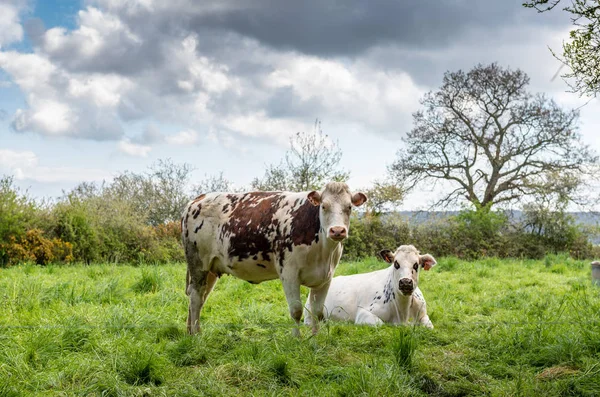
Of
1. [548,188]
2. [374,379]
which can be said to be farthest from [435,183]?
[374,379]

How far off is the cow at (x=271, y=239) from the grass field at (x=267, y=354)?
1.92 feet

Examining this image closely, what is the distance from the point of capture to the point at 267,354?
18.5 ft

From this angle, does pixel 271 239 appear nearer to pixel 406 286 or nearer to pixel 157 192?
pixel 406 286

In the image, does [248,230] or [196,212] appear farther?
[196,212]

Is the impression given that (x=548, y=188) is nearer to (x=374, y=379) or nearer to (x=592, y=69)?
(x=592, y=69)

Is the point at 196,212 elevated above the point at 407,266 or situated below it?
above

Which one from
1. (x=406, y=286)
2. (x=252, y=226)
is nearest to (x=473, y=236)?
(x=406, y=286)

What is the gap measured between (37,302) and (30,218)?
1146 centimetres

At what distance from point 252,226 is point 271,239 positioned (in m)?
0.31

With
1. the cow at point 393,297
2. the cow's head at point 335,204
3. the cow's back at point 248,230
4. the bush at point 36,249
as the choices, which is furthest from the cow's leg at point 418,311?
the bush at point 36,249

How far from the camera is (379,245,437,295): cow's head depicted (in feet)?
25.3

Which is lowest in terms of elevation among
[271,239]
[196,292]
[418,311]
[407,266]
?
[418,311]

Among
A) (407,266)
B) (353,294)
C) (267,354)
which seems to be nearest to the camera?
(267,354)

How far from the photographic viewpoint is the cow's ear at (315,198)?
639 cm
